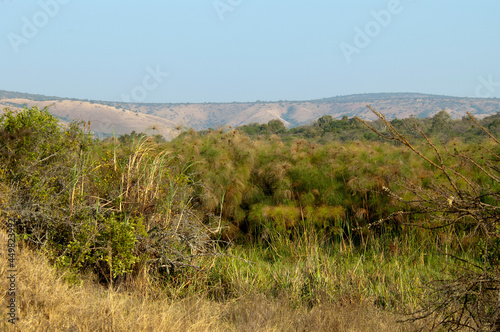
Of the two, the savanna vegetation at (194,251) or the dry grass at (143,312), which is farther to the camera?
the savanna vegetation at (194,251)

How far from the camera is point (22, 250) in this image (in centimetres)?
419

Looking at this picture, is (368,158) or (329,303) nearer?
(329,303)

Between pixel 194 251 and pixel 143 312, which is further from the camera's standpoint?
pixel 194 251

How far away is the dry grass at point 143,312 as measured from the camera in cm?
314

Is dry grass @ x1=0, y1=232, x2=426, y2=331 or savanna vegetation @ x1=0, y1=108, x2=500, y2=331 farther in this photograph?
savanna vegetation @ x1=0, y1=108, x2=500, y2=331

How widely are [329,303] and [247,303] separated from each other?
0.82 meters

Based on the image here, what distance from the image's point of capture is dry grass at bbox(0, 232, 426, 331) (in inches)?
124

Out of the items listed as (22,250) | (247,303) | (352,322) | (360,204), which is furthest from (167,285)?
(360,204)

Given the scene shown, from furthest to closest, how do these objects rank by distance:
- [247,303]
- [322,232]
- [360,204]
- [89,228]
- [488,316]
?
[360,204], [322,232], [89,228], [247,303], [488,316]

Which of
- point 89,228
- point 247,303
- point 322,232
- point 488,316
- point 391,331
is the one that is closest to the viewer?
point 488,316

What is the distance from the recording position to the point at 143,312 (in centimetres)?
338

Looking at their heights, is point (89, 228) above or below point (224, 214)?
above

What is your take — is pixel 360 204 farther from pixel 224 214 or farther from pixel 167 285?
pixel 167 285

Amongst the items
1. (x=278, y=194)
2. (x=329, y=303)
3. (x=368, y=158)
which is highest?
(x=368, y=158)
